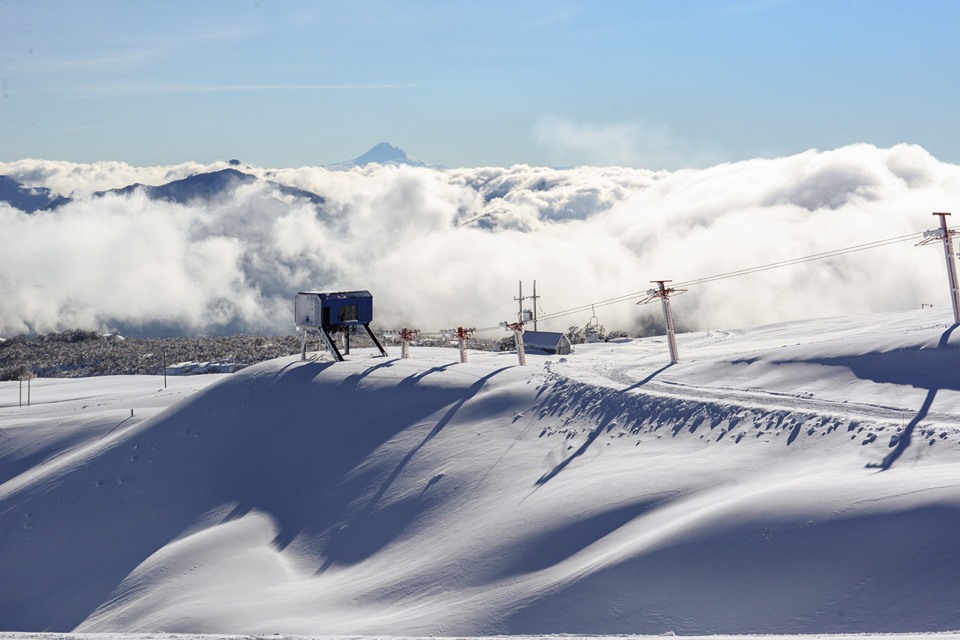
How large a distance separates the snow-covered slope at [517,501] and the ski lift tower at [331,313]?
2.06 meters

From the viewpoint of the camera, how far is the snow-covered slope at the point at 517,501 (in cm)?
1689

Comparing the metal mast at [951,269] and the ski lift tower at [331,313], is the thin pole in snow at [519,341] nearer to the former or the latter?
the ski lift tower at [331,313]

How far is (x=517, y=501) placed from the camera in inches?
989

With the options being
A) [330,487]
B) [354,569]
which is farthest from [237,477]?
[354,569]

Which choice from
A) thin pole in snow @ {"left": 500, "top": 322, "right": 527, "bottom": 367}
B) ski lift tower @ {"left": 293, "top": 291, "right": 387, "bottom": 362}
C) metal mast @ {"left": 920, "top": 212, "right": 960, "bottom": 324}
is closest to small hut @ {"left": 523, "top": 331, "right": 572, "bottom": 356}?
thin pole in snow @ {"left": 500, "top": 322, "right": 527, "bottom": 367}

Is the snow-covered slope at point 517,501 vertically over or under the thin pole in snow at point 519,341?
under

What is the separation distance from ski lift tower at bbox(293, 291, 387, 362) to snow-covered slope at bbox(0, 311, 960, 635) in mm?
2057

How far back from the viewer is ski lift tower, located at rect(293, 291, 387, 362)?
44.8 meters

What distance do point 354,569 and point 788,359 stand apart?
1830 centimetres

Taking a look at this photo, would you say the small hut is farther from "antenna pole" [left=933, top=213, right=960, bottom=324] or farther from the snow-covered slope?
"antenna pole" [left=933, top=213, right=960, bottom=324]

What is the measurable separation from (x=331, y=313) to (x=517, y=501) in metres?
22.9

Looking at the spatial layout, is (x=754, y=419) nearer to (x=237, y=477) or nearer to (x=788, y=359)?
(x=788, y=359)

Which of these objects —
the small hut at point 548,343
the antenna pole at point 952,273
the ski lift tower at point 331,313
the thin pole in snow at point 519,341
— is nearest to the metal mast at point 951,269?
the antenna pole at point 952,273

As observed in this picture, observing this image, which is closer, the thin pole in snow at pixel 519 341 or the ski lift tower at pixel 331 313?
the thin pole in snow at pixel 519 341
